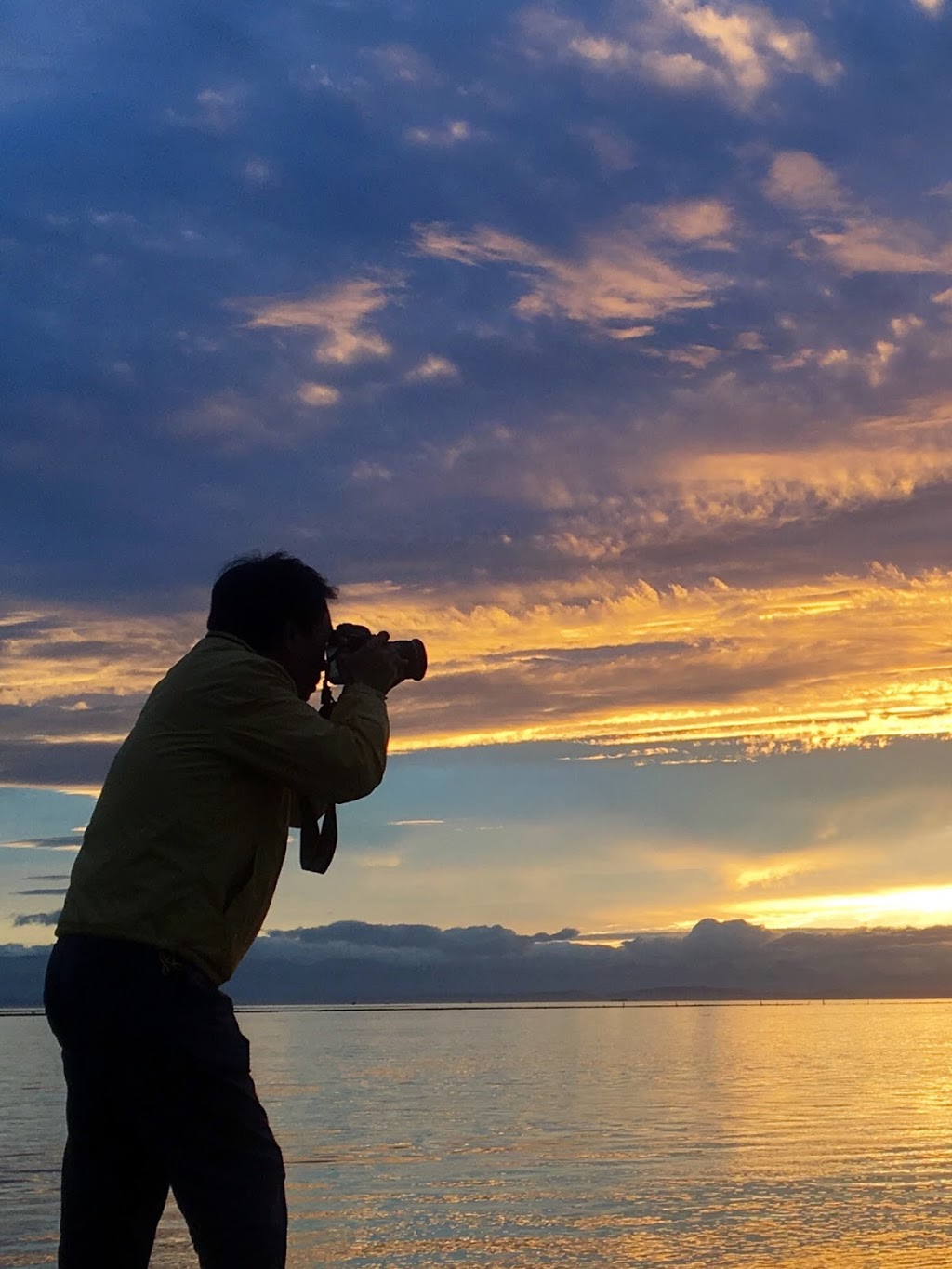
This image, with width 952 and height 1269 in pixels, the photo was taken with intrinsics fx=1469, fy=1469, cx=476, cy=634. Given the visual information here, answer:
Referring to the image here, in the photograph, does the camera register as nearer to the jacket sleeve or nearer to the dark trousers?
the jacket sleeve

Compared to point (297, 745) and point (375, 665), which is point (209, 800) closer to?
point (297, 745)

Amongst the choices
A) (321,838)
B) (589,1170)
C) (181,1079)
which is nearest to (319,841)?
(321,838)

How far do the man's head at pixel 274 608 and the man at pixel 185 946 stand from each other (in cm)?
10

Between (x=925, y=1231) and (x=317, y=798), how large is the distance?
10133 mm

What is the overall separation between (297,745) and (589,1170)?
1447cm

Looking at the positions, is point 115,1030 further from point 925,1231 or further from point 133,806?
point 925,1231

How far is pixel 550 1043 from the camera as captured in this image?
6894 cm

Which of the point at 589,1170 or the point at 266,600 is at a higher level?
the point at 266,600

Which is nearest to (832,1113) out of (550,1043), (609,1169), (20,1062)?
(609,1169)

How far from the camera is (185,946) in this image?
320cm

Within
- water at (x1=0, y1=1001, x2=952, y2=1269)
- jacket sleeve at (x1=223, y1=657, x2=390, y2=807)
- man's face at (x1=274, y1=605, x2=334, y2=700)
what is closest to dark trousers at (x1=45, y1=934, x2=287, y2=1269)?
jacket sleeve at (x1=223, y1=657, x2=390, y2=807)

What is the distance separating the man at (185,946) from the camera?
10.5ft

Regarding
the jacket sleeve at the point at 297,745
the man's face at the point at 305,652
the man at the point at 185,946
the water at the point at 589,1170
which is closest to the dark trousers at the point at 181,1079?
the man at the point at 185,946

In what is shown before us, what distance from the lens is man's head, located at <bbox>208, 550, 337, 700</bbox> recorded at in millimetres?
3629
